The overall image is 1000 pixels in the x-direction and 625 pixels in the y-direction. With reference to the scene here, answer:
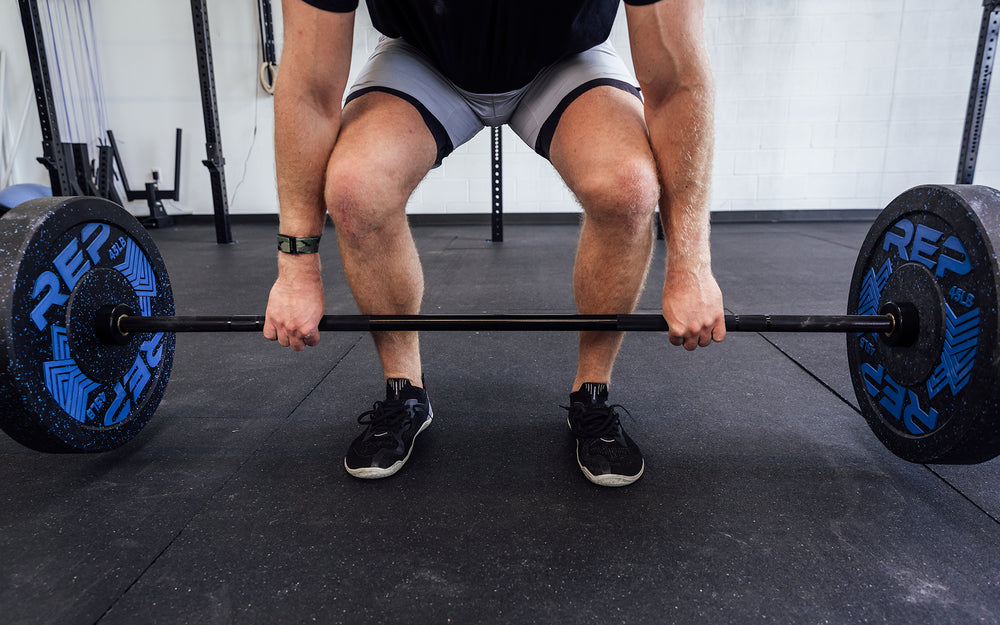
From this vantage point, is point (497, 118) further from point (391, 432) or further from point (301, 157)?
point (391, 432)

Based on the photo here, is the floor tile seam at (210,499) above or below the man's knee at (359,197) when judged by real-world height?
below

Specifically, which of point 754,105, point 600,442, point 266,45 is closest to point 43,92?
point 266,45

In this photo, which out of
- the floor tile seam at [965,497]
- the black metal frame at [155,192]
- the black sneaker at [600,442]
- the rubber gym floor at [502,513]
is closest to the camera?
the rubber gym floor at [502,513]

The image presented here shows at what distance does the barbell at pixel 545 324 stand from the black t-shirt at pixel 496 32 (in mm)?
429

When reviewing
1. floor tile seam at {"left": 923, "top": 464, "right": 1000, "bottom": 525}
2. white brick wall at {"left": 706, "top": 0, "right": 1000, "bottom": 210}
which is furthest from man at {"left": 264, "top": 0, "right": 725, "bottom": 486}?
white brick wall at {"left": 706, "top": 0, "right": 1000, "bottom": 210}

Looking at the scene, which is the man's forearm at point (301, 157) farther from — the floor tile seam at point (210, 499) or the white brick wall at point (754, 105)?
the white brick wall at point (754, 105)

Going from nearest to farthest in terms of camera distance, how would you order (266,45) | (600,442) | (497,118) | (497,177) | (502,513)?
(502,513) → (600,442) → (497,118) → (497,177) → (266,45)

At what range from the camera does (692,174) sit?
850mm

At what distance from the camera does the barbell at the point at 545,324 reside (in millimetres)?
715

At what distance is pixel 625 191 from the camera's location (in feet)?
2.76

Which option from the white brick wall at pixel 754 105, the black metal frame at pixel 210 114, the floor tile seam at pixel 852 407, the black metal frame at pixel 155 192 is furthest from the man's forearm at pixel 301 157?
the black metal frame at pixel 155 192

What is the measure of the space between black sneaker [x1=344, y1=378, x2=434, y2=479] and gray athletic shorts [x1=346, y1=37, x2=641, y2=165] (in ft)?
1.41

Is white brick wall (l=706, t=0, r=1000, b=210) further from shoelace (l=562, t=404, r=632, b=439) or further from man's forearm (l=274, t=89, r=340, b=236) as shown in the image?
man's forearm (l=274, t=89, r=340, b=236)

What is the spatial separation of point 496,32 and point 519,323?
0.48 m
